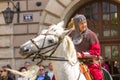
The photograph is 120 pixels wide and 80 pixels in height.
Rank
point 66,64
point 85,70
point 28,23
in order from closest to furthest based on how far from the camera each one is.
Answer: point 66,64
point 85,70
point 28,23

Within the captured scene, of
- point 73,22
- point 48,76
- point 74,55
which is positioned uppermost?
point 73,22

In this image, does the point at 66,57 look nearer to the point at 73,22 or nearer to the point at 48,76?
the point at 73,22

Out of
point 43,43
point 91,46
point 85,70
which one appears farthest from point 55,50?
point 91,46

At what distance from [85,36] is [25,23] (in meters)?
8.41

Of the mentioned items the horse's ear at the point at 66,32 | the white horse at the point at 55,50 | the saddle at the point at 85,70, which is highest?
the horse's ear at the point at 66,32

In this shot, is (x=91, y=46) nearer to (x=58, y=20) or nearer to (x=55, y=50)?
(x=55, y=50)

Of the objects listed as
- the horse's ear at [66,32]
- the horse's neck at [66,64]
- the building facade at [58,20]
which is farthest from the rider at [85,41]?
the building facade at [58,20]

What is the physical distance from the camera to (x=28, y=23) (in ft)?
47.6

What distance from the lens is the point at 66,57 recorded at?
5.56 meters

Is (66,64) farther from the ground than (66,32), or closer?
closer

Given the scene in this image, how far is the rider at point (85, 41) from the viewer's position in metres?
6.16

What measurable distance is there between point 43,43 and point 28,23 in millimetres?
9121

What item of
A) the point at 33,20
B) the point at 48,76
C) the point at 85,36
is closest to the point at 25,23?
the point at 33,20

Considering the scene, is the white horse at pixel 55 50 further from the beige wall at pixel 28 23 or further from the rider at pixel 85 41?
the beige wall at pixel 28 23
